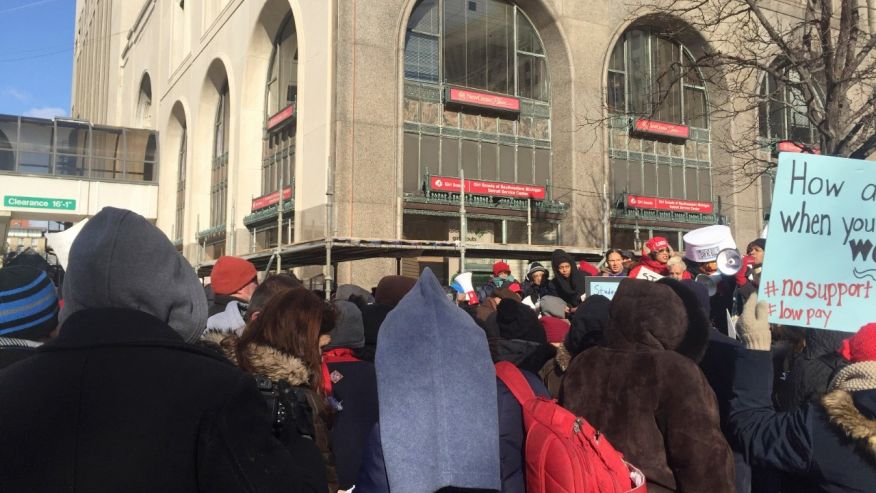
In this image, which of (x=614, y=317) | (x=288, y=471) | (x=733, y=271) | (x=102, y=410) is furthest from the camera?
(x=733, y=271)

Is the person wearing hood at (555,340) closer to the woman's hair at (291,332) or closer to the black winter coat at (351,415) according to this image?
the black winter coat at (351,415)

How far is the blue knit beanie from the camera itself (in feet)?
7.36

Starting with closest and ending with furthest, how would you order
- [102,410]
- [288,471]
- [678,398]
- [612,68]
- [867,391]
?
1. [102,410]
2. [288,471]
3. [867,391]
4. [678,398]
5. [612,68]

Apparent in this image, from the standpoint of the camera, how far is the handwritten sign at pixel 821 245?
3.24m

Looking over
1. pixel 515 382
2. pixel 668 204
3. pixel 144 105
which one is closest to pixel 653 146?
pixel 668 204

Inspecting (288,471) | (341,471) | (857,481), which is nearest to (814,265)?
(857,481)

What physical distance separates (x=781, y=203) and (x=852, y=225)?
353 millimetres

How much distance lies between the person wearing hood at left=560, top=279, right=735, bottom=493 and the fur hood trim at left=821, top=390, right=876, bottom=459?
0.56 meters

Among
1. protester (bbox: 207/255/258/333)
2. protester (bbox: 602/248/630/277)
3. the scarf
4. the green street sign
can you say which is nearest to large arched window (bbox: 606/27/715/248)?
protester (bbox: 602/248/630/277)

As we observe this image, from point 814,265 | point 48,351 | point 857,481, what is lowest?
point 857,481

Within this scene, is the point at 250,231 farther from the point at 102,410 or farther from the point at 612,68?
the point at 102,410

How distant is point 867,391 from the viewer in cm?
233

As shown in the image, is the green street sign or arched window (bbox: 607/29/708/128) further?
the green street sign

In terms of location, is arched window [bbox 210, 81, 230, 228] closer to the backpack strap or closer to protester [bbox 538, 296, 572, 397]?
protester [bbox 538, 296, 572, 397]
